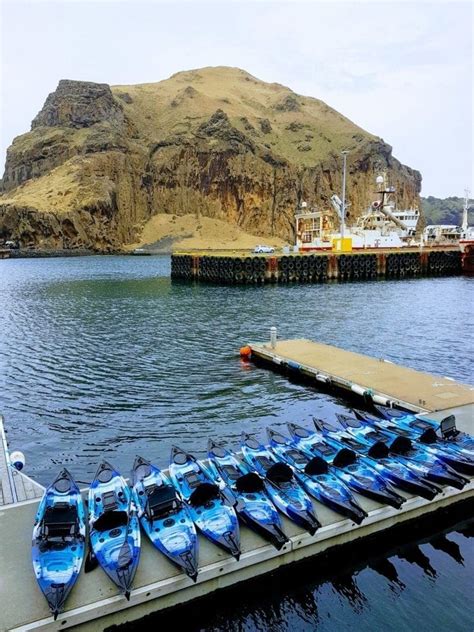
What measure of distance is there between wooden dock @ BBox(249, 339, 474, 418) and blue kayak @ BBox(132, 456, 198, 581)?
1073cm

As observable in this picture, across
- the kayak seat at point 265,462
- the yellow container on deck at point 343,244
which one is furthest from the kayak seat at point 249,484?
the yellow container on deck at point 343,244

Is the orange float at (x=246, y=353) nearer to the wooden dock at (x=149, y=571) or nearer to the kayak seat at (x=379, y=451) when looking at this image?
the kayak seat at (x=379, y=451)

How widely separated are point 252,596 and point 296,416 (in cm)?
1124

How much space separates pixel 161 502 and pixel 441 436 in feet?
30.8

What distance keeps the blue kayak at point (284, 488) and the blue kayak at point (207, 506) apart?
4.40 feet

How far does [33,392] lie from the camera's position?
2570 cm

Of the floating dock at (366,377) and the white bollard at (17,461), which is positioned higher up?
the floating dock at (366,377)

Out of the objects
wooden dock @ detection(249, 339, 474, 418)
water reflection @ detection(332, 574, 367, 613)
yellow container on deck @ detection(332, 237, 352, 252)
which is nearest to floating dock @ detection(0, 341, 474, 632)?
water reflection @ detection(332, 574, 367, 613)

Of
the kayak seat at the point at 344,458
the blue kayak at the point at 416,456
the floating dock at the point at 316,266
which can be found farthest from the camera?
the floating dock at the point at 316,266

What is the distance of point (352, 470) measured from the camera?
14094 millimetres

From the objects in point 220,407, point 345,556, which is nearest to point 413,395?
point 220,407

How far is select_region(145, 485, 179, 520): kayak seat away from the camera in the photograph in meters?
11.8

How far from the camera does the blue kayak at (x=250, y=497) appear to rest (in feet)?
37.6

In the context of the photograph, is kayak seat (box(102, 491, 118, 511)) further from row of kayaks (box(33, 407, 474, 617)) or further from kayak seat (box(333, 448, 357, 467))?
kayak seat (box(333, 448, 357, 467))
